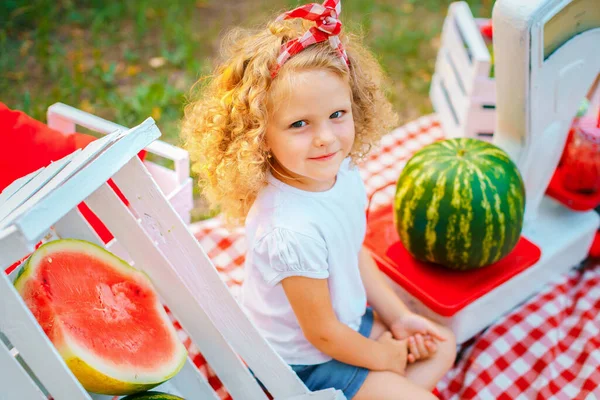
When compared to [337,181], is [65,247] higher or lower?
higher

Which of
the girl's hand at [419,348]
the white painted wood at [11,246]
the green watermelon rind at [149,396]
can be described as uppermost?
the white painted wood at [11,246]

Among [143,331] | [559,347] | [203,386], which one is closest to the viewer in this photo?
[143,331]

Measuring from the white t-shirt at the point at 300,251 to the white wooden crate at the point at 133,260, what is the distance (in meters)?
0.15

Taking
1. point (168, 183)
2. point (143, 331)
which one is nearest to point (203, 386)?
point (143, 331)

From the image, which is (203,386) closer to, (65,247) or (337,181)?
(65,247)

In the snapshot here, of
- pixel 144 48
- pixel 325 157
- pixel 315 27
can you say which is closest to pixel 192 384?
pixel 325 157

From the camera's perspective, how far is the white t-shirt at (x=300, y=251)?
1.54 m

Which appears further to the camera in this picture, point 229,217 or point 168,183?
point 168,183

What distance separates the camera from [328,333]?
5.37 ft

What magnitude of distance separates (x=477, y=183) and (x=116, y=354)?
112 cm

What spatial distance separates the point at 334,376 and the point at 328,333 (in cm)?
17

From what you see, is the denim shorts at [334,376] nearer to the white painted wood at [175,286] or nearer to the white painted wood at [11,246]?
the white painted wood at [175,286]

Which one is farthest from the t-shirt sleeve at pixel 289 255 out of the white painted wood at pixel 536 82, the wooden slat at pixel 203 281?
the white painted wood at pixel 536 82

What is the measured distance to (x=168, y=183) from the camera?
2.21 meters
